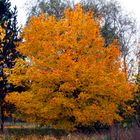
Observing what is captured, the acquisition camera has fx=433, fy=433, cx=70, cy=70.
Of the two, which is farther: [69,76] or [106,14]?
[106,14]

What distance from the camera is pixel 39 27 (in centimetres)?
2444

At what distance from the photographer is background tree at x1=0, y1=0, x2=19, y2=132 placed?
98.6ft

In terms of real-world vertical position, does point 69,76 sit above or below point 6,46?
below

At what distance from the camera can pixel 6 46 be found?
1205 inches

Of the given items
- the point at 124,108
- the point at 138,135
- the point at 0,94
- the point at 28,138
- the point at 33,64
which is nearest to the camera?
the point at 138,135

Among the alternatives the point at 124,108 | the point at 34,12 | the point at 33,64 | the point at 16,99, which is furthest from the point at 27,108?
the point at 34,12

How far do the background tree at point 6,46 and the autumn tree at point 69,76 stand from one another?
→ 203 inches

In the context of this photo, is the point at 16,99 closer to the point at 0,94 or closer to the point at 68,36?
the point at 68,36

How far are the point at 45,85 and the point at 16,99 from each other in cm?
173

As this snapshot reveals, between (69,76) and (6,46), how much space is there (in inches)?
384

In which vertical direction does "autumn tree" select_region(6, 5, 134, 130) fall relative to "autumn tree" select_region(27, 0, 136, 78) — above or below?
below

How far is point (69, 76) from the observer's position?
72.7 feet

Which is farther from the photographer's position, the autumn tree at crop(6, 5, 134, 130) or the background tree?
the background tree

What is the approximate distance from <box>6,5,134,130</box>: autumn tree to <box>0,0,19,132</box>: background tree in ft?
16.9
